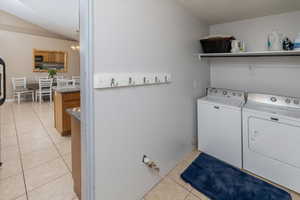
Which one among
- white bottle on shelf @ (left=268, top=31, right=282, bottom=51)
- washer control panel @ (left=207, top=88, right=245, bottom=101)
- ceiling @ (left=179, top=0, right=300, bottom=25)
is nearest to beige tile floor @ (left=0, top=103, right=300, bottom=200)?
washer control panel @ (left=207, top=88, right=245, bottom=101)

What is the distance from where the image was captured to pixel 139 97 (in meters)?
1.46

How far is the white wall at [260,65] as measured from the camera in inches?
82.7

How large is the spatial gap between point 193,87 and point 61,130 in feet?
8.27

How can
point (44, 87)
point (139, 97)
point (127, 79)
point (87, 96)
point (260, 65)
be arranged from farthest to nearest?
point (44, 87)
point (260, 65)
point (139, 97)
point (127, 79)
point (87, 96)

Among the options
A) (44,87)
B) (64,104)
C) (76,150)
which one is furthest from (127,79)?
(44,87)

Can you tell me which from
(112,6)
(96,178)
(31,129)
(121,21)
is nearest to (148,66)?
Answer: (121,21)

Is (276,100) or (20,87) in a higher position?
(20,87)

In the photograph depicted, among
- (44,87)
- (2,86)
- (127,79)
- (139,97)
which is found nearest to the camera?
(127,79)

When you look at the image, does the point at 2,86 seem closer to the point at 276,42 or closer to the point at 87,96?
the point at 87,96

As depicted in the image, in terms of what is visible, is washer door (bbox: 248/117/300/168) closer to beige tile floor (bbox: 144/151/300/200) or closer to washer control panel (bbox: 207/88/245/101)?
beige tile floor (bbox: 144/151/300/200)

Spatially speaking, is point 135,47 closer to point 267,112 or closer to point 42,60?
point 267,112

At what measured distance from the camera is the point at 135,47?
137 centimetres

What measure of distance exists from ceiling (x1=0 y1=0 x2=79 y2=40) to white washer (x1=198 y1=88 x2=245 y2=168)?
12.9 feet

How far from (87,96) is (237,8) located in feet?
7.13
